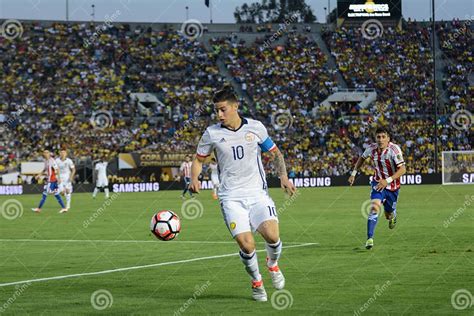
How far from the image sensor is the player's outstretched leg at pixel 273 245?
11070 millimetres

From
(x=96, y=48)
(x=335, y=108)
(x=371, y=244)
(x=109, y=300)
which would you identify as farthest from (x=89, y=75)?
(x=109, y=300)

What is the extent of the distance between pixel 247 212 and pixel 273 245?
598mm

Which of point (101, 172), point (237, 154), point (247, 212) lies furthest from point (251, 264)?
point (101, 172)

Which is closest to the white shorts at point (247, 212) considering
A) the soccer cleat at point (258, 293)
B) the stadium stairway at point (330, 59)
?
the soccer cleat at point (258, 293)

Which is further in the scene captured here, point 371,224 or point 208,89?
point 208,89

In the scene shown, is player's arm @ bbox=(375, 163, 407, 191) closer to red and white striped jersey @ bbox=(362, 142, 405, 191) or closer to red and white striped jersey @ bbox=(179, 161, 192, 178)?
red and white striped jersey @ bbox=(362, 142, 405, 191)

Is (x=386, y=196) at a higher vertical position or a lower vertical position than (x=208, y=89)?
lower

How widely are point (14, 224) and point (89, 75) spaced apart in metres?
38.6

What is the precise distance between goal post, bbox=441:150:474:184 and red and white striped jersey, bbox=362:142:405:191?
37650mm

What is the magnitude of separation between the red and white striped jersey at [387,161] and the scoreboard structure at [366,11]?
2286 inches

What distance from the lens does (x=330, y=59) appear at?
2798 inches

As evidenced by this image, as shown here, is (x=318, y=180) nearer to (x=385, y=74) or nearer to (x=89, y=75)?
(x=385, y=74)

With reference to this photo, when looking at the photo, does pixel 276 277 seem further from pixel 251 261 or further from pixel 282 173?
pixel 282 173

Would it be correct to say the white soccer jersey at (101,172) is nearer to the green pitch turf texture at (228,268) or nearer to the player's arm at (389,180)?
the green pitch turf texture at (228,268)
